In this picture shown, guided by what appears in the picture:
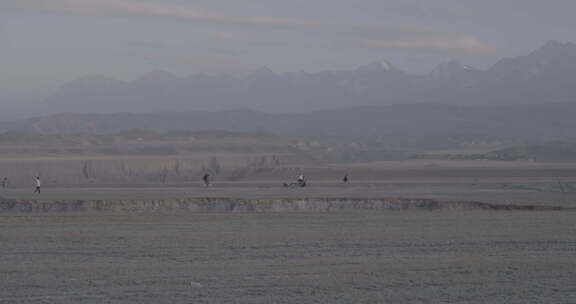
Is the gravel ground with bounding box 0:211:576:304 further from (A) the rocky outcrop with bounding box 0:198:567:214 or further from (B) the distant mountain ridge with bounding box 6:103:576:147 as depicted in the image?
(B) the distant mountain ridge with bounding box 6:103:576:147

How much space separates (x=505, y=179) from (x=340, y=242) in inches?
1410

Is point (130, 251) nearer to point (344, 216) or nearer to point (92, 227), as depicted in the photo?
point (92, 227)

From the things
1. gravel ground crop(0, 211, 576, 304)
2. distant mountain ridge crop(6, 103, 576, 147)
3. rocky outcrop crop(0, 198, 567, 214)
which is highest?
distant mountain ridge crop(6, 103, 576, 147)

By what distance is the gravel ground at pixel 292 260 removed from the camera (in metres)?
16.0

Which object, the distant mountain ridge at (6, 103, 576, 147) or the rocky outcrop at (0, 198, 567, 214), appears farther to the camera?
the distant mountain ridge at (6, 103, 576, 147)

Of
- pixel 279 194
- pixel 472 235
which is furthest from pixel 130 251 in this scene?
pixel 279 194

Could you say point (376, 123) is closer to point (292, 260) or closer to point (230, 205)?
point (230, 205)

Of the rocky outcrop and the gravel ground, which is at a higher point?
the rocky outcrop

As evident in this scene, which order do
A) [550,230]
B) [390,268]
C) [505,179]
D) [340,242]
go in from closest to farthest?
1. [390,268]
2. [340,242]
3. [550,230]
4. [505,179]

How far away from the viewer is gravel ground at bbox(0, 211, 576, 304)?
15953 millimetres

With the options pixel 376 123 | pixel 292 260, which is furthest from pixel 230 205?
pixel 376 123

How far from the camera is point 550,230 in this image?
81.1 ft

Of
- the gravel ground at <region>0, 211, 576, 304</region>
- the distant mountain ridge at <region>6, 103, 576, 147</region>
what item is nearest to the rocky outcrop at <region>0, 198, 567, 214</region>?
the gravel ground at <region>0, 211, 576, 304</region>

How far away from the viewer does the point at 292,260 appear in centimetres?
1953
